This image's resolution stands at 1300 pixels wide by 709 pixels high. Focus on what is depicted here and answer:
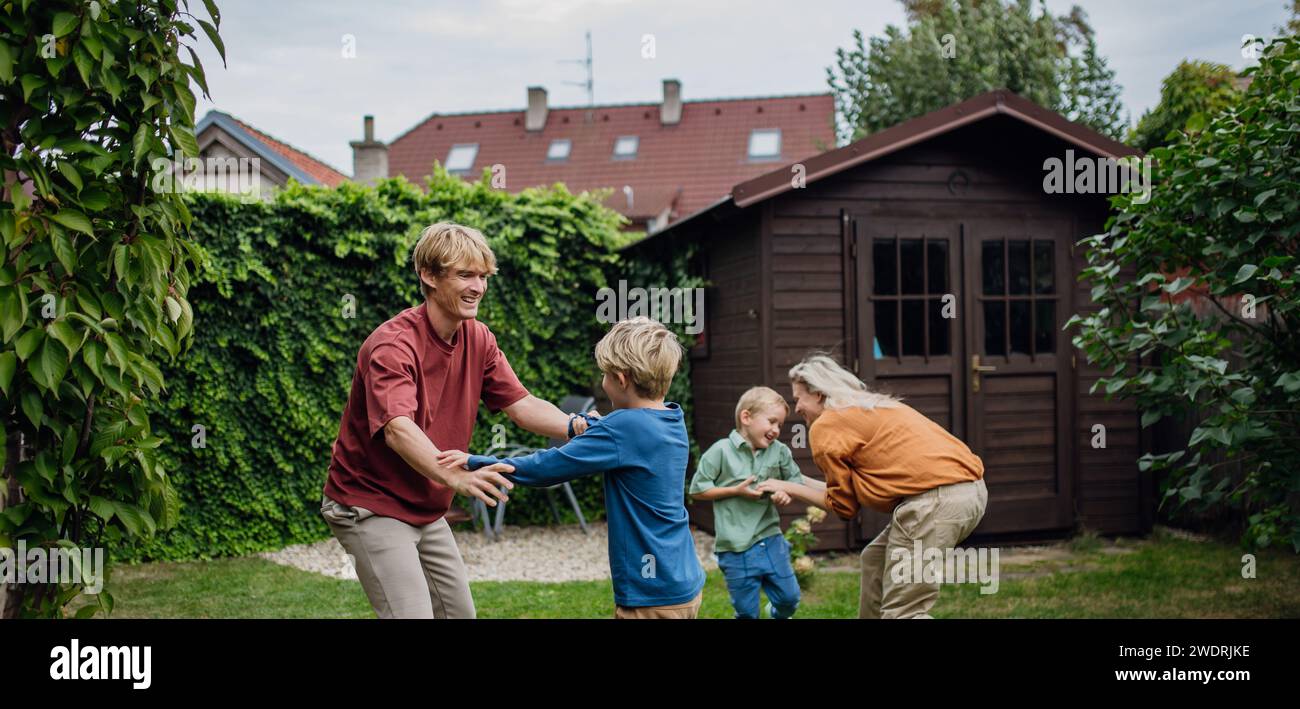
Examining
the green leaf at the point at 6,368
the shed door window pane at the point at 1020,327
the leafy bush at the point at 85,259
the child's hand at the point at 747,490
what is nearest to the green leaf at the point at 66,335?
the leafy bush at the point at 85,259

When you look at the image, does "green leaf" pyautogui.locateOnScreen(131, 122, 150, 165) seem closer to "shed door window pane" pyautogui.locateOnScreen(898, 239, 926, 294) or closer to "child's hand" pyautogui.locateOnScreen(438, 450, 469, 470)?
"child's hand" pyautogui.locateOnScreen(438, 450, 469, 470)

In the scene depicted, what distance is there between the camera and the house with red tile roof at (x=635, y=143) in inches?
980

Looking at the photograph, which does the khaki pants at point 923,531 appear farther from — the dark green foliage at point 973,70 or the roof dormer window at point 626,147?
the roof dormer window at point 626,147

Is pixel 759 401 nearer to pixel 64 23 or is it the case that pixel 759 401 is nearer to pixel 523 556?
pixel 64 23

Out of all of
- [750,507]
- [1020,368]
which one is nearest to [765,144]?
[1020,368]

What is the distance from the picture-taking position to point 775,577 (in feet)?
15.4

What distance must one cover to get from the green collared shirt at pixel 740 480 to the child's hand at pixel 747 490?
0.07m

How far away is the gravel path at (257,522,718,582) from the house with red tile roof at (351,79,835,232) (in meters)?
15.6

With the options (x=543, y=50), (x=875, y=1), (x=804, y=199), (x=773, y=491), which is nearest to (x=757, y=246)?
(x=804, y=199)

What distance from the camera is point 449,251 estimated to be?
3.12m

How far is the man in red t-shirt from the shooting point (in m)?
2.91

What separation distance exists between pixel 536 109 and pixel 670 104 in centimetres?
387
